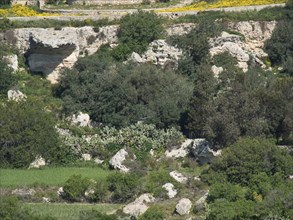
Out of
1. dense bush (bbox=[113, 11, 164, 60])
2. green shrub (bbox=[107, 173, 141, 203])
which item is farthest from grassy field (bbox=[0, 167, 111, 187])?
dense bush (bbox=[113, 11, 164, 60])

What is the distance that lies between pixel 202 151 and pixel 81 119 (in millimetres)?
6236

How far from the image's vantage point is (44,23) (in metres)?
57.9

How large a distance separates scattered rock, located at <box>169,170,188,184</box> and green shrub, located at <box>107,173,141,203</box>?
1683 mm

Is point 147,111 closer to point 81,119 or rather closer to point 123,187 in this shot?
point 81,119

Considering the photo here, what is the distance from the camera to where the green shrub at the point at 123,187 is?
4372 centimetres

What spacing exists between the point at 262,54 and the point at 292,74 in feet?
8.51

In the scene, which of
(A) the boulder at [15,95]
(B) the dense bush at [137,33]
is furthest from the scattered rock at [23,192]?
(B) the dense bush at [137,33]

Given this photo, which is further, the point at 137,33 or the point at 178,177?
the point at 137,33

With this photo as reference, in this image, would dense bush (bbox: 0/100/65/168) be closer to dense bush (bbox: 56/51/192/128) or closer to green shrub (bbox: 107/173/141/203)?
dense bush (bbox: 56/51/192/128)

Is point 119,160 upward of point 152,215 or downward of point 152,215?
downward

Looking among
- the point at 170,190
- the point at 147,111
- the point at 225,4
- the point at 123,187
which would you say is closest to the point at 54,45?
the point at 147,111

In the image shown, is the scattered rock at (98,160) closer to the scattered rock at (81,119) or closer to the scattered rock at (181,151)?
the scattered rock at (181,151)

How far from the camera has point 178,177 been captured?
149ft

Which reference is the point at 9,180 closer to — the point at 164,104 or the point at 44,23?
the point at 164,104
